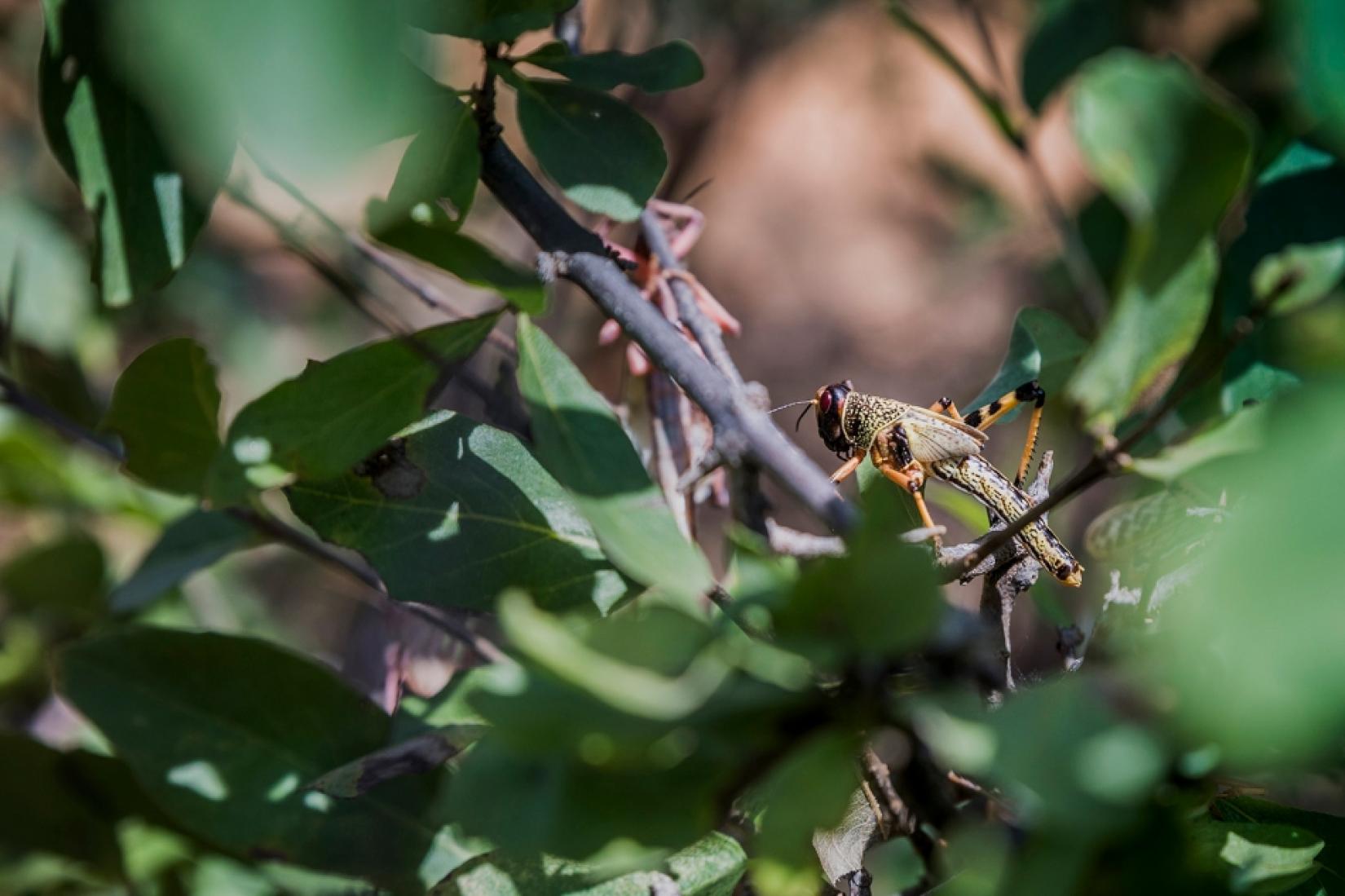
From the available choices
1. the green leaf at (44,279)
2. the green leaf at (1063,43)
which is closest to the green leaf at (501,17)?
the green leaf at (1063,43)

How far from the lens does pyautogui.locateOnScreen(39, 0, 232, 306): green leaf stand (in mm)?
647

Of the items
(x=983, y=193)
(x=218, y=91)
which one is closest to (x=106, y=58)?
(x=218, y=91)

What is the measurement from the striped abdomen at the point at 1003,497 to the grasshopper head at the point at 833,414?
9cm

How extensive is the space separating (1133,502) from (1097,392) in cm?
32

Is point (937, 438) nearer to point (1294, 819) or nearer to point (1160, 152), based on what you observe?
point (1294, 819)

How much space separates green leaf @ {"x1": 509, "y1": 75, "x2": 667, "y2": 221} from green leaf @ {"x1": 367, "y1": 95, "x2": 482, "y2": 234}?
0.04 m

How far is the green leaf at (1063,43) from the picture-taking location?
4.37ft

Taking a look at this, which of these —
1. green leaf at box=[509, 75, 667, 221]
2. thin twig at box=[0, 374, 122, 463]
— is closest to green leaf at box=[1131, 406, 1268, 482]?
green leaf at box=[509, 75, 667, 221]

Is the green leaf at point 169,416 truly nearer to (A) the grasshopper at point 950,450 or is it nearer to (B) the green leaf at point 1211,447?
(A) the grasshopper at point 950,450

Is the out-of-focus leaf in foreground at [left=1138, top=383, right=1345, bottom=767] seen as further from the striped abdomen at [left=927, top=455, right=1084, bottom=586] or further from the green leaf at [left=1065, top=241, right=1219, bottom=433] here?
the striped abdomen at [left=927, top=455, right=1084, bottom=586]

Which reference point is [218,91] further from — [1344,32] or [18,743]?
[18,743]

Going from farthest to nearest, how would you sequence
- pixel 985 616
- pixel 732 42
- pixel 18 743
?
pixel 732 42, pixel 18 743, pixel 985 616

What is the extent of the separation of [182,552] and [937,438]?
1.86ft

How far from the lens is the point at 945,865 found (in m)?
A: 0.56
